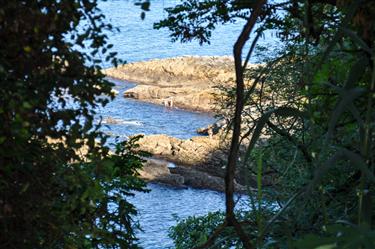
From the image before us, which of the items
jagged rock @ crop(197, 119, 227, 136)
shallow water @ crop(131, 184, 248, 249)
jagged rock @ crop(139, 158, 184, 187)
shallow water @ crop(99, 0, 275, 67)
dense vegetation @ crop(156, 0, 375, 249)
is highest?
shallow water @ crop(99, 0, 275, 67)

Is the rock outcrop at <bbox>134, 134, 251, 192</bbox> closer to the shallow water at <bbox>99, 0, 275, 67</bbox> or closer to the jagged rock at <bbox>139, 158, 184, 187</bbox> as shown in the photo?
the jagged rock at <bbox>139, 158, 184, 187</bbox>

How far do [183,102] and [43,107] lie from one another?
20.0 meters

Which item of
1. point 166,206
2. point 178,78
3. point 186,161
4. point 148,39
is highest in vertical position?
point 148,39

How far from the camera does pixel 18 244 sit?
58.3 inches

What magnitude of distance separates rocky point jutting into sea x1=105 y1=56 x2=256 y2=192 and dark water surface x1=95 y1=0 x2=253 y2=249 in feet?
1.03

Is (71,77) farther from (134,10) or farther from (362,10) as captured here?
(134,10)

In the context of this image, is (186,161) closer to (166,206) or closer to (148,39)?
(166,206)

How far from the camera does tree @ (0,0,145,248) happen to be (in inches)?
49.9

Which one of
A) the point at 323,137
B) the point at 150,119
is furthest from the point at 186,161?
the point at 323,137

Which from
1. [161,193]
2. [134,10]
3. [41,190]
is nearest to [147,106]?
[134,10]

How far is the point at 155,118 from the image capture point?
66.7ft

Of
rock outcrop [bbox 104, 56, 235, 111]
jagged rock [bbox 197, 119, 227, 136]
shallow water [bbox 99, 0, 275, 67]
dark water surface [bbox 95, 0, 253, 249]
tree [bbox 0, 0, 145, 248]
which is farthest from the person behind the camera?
shallow water [bbox 99, 0, 275, 67]

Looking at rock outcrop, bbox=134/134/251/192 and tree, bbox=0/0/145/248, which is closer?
tree, bbox=0/0/145/248

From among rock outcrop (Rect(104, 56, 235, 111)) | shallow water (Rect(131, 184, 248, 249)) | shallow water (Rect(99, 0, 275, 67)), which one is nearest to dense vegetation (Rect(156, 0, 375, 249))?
shallow water (Rect(131, 184, 248, 249))
